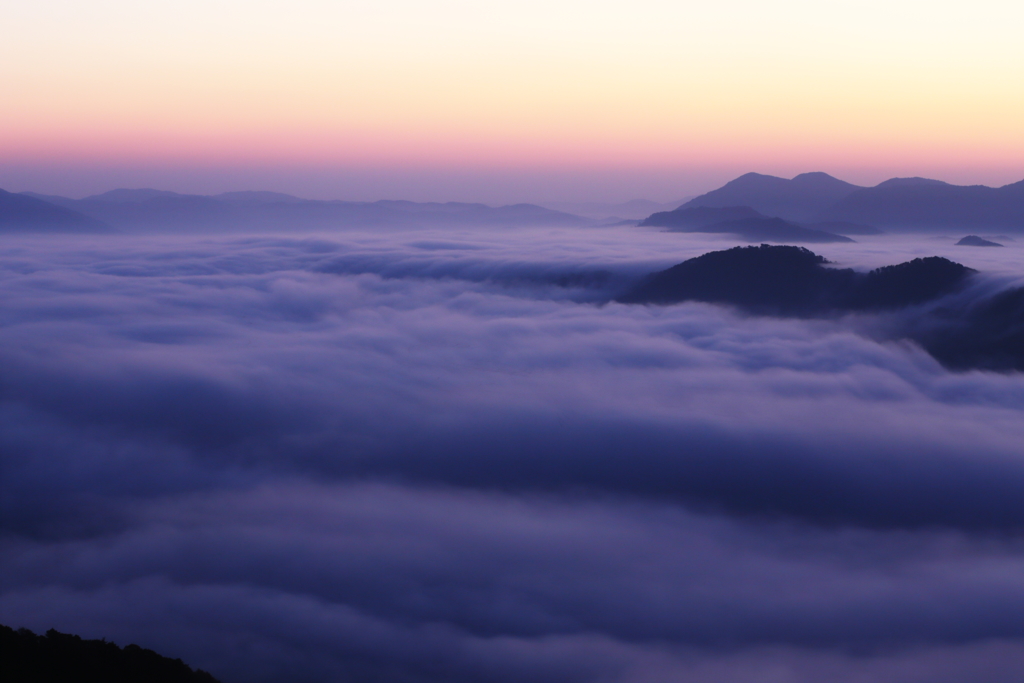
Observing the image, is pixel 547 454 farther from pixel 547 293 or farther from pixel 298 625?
pixel 547 293

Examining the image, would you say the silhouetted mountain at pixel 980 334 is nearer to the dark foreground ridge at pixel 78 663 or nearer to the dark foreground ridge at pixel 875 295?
the dark foreground ridge at pixel 875 295

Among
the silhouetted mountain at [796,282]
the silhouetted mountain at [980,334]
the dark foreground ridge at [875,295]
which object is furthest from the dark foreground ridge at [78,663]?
the silhouetted mountain at [796,282]

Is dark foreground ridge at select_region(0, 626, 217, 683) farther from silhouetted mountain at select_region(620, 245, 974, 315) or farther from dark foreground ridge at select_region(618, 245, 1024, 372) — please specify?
silhouetted mountain at select_region(620, 245, 974, 315)

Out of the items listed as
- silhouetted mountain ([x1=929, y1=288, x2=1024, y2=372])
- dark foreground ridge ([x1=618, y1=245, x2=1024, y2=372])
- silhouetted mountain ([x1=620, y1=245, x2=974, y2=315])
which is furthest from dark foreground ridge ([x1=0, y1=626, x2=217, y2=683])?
silhouetted mountain ([x1=620, y1=245, x2=974, y2=315])

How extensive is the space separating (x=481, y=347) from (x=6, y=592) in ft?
211

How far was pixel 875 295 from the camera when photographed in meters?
81.8

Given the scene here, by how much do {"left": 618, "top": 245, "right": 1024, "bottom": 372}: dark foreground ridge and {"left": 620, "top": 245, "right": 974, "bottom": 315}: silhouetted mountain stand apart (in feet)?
0.36

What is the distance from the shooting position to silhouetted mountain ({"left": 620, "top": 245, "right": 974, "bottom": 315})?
78625mm

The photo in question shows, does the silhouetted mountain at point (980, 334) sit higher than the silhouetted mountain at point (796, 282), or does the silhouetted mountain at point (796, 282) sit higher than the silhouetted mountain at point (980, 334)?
the silhouetted mountain at point (796, 282)

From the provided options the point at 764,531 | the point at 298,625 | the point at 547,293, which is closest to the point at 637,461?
the point at 764,531

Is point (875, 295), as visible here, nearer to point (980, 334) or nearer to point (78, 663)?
point (980, 334)

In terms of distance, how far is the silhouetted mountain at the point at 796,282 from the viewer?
78.6 m

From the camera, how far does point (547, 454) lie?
5397cm

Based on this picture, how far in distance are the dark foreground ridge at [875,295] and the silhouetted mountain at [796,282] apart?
11 centimetres
